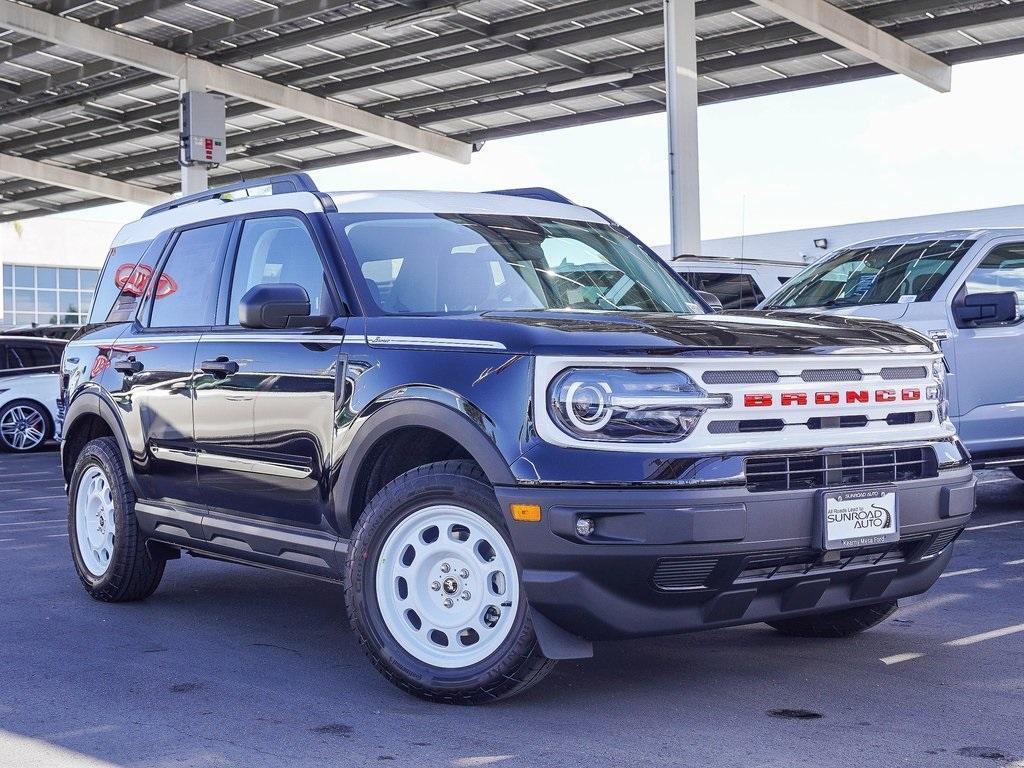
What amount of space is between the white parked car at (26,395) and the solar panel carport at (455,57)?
7466 mm

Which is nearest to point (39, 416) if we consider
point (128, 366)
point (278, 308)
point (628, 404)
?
point (128, 366)

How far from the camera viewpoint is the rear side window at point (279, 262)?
539 centimetres

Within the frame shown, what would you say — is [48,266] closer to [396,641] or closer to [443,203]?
[443,203]

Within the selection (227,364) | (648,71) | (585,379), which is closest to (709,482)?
(585,379)

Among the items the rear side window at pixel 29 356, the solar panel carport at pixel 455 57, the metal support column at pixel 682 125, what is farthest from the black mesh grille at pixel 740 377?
the solar panel carport at pixel 455 57

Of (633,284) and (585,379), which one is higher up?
(633,284)

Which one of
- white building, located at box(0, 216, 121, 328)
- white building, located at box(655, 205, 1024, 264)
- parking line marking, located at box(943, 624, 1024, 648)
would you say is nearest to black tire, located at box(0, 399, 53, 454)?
white building, located at box(655, 205, 1024, 264)

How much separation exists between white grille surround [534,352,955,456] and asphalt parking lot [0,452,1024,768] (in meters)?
0.89

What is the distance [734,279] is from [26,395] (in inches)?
375

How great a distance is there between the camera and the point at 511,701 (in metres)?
4.59

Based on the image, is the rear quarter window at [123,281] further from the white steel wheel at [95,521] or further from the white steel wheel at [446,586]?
the white steel wheel at [446,586]

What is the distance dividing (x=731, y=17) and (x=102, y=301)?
61.9 ft

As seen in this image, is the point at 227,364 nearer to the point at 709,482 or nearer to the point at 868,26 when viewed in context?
the point at 709,482

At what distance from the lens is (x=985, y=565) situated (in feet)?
24.2
